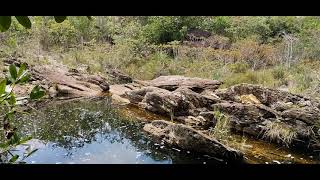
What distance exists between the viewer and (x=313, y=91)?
23.5 ft

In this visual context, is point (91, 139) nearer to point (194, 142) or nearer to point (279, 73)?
point (194, 142)

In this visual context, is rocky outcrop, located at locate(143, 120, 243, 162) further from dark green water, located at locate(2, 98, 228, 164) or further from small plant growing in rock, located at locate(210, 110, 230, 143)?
small plant growing in rock, located at locate(210, 110, 230, 143)

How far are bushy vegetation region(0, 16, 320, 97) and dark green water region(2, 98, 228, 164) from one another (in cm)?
323

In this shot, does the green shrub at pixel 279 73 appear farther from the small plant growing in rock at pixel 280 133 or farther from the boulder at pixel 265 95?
the small plant growing in rock at pixel 280 133

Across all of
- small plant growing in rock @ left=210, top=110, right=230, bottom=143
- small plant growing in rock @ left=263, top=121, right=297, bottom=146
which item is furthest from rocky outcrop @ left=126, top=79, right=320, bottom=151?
small plant growing in rock @ left=210, top=110, right=230, bottom=143

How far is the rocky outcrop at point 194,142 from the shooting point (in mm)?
4633

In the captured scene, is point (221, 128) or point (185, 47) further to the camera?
point (185, 47)

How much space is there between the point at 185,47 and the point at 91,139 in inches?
252

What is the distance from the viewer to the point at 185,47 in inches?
446

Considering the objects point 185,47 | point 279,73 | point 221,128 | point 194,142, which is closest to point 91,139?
point 194,142
